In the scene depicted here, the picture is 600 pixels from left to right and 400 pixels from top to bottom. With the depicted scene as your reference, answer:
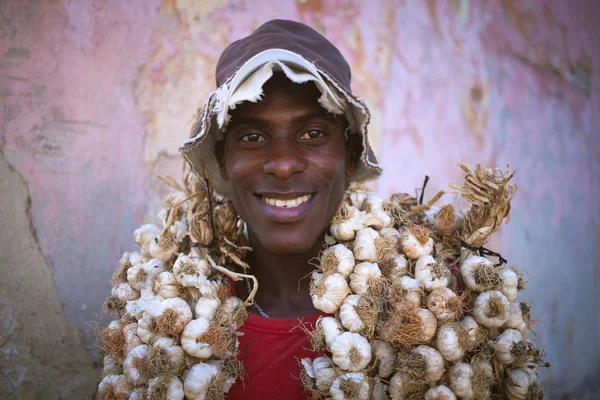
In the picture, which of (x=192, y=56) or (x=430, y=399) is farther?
(x=192, y=56)

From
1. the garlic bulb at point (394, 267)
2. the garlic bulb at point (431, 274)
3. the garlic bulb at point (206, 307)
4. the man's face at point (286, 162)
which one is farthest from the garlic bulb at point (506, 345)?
the garlic bulb at point (206, 307)

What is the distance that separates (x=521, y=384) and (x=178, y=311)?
123cm

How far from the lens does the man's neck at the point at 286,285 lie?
203 centimetres

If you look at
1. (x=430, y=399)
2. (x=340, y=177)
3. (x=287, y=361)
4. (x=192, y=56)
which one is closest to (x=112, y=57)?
(x=192, y=56)

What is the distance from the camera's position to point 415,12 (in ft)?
10.0

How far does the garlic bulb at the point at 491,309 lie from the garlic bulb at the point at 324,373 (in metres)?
0.54

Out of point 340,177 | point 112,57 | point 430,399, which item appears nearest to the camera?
point 430,399

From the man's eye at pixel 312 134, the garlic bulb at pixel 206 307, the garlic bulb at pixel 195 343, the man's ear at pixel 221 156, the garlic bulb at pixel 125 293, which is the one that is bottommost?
the garlic bulb at pixel 195 343

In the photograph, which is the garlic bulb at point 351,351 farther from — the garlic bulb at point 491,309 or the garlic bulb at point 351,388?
the garlic bulb at point 491,309

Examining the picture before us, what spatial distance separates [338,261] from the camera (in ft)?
5.97

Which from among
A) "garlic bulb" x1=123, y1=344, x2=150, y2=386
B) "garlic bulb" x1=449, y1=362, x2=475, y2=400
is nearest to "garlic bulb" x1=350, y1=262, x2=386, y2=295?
"garlic bulb" x1=449, y1=362, x2=475, y2=400

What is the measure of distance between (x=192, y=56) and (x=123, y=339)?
170 cm

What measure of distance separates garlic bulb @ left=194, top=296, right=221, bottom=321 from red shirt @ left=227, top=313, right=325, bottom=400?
0.59 feet

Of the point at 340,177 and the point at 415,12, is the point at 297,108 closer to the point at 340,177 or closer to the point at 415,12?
the point at 340,177
